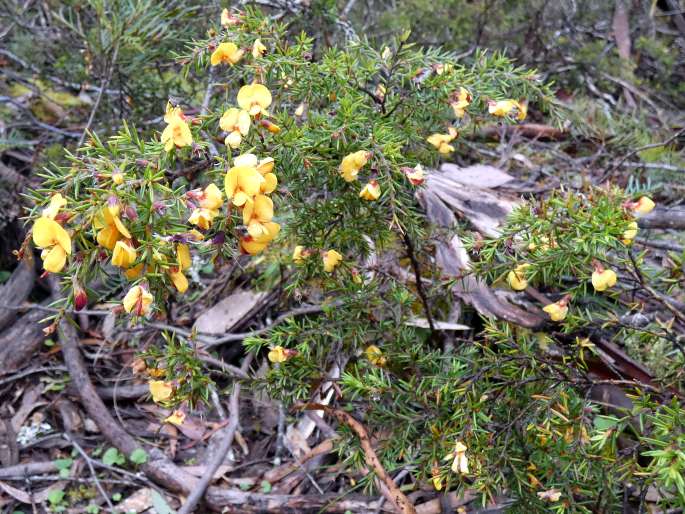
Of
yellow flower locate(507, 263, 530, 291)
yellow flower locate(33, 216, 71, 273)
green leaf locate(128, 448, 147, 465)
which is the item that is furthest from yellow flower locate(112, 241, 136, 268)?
green leaf locate(128, 448, 147, 465)

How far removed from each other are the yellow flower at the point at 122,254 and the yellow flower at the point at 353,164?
61cm

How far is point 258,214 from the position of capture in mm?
1401

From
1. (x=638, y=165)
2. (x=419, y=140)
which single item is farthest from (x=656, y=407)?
(x=638, y=165)

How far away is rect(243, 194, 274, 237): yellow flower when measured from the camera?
138 cm

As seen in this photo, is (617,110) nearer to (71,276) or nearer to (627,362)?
(627,362)

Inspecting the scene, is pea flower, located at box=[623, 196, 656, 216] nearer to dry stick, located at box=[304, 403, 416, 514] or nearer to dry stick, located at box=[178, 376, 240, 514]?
dry stick, located at box=[304, 403, 416, 514]

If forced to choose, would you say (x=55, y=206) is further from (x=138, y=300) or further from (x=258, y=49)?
(x=258, y=49)

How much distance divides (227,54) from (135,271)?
685 millimetres

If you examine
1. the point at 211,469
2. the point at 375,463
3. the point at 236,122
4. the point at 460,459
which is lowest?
the point at 211,469

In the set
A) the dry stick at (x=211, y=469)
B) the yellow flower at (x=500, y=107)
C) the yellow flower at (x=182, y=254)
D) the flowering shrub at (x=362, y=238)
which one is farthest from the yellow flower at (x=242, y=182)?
the dry stick at (x=211, y=469)

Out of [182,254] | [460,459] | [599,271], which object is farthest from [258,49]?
[460,459]

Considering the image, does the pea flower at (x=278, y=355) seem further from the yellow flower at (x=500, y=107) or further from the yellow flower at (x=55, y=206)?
the yellow flower at (x=500, y=107)

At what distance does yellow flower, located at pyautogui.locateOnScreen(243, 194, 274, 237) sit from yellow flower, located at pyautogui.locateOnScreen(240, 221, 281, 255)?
0.9 inches

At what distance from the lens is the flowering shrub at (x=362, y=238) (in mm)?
1378
